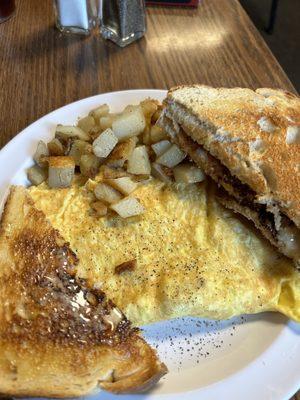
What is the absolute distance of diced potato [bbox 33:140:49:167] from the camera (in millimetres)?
1967

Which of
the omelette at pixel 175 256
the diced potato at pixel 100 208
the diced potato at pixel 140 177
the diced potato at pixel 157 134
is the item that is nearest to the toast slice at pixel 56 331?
the omelette at pixel 175 256

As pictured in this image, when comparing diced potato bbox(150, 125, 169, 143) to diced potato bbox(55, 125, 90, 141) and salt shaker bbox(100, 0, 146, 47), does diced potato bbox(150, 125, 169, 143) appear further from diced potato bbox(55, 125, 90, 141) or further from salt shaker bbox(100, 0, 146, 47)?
salt shaker bbox(100, 0, 146, 47)

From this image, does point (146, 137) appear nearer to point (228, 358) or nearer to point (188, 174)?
point (188, 174)

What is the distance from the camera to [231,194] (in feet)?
6.09

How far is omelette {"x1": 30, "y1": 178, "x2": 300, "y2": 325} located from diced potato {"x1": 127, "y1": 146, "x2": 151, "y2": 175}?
0.06 m

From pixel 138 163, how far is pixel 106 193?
193mm

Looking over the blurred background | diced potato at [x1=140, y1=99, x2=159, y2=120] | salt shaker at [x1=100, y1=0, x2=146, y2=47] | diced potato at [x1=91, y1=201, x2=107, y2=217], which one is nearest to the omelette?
diced potato at [x1=91, y1=201, x2=107, y2=217]

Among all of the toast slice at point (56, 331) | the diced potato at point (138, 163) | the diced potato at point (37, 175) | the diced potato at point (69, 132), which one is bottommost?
the toast slice at point (56, 331)

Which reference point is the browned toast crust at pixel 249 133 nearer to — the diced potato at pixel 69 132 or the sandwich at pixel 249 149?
the sandwich at pixel 249 149

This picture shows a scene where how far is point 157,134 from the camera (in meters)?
2.02

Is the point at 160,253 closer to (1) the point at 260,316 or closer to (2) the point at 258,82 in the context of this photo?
(1) the point at 260,316

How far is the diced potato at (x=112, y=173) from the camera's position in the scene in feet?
6.14

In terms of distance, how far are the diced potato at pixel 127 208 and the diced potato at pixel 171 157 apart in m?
0.26

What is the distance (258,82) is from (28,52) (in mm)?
1388
